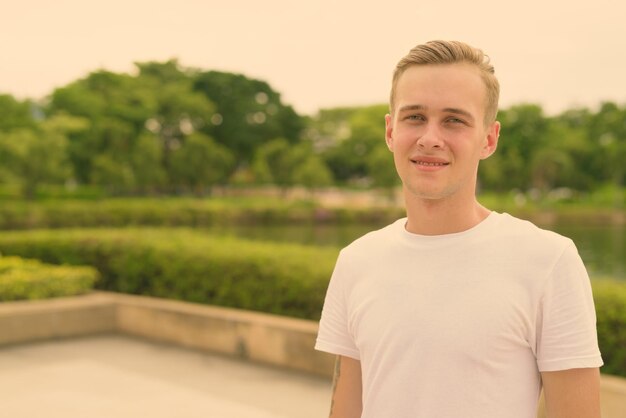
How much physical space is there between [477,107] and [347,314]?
592 millimetres

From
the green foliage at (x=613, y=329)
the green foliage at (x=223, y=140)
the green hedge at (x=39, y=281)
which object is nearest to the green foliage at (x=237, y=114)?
the green foliage at (x=223, y=140)

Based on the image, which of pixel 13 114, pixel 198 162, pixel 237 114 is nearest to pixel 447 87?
pixel 13 114

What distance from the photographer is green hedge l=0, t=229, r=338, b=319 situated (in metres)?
7.37

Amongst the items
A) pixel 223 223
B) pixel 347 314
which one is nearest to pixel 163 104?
pixel 223 223

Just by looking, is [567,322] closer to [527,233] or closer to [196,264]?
[527,233]

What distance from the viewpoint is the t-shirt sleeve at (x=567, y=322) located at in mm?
1516

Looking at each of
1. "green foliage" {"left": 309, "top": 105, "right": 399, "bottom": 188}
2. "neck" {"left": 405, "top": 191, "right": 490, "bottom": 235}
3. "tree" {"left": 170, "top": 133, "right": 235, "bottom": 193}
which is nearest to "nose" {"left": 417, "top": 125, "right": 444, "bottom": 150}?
"neck" {"left": 405, "top": 191, "right": 490, "bottom": 235}

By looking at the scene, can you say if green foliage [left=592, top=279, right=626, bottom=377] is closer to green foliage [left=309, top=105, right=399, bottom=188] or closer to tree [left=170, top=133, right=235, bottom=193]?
tree [left=170, top=133, right=235, bottom=193]

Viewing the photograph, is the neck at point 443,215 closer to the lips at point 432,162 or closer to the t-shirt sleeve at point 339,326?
the lips at point 432,162

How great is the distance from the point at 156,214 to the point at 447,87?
40.2 m

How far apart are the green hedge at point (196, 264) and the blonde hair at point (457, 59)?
546 centimetres

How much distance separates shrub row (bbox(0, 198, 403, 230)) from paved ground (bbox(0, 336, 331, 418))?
3025cm

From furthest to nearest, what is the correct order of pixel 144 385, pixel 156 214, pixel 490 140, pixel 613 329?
pixel 156 214 < pixel 144 385 < pixel 613 329 < pixel 490 140

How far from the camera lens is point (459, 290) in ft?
5.24
